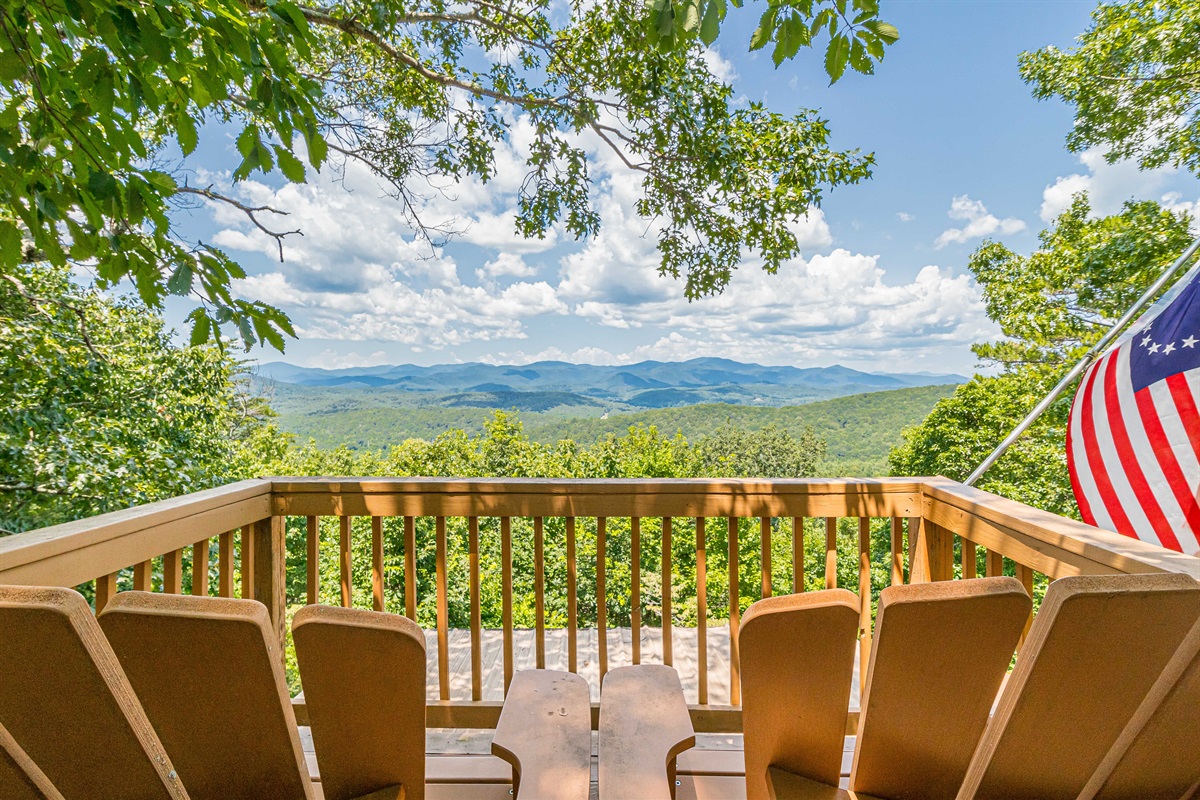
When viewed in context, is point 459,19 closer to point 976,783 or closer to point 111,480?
point 111,480

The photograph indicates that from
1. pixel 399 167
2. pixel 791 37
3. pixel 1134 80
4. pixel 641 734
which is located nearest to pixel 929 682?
pixel 641 734

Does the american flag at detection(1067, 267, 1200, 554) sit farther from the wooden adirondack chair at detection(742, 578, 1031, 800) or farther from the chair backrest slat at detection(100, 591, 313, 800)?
the chair backrest slat at detection(100, 591, 313, 800)

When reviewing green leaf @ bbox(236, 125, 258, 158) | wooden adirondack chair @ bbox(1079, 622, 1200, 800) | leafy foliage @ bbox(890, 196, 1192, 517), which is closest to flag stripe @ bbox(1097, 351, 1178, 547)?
wooden adirondack chair @ bbox(1079, 622, 1200, 800)

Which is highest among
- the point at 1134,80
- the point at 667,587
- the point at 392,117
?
the point at 1134,80

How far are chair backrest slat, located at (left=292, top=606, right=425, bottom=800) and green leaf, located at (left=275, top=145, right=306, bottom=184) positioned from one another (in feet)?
4.35

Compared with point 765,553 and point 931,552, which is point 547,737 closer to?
point 765,553

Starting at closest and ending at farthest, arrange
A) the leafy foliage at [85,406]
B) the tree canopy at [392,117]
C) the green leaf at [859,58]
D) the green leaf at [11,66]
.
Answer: the green leaf at [11,66], the tree canopy at [392,117], the green leaf at [859,58], the leafy foliage at [85,406]

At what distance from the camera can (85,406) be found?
7.38 meters

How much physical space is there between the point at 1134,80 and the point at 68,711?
12.9 metres

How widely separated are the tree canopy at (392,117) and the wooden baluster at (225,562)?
76 centimetres

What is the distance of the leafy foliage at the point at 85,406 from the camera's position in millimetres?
6562

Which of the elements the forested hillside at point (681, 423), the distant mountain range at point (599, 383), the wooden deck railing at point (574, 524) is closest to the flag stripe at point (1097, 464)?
the wooden deck railing at point (574, 524)

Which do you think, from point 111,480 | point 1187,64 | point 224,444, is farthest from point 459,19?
point 1187,64

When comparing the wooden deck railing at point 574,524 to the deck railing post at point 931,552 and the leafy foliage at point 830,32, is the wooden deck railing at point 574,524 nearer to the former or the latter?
the deck railing post at point 931,552
